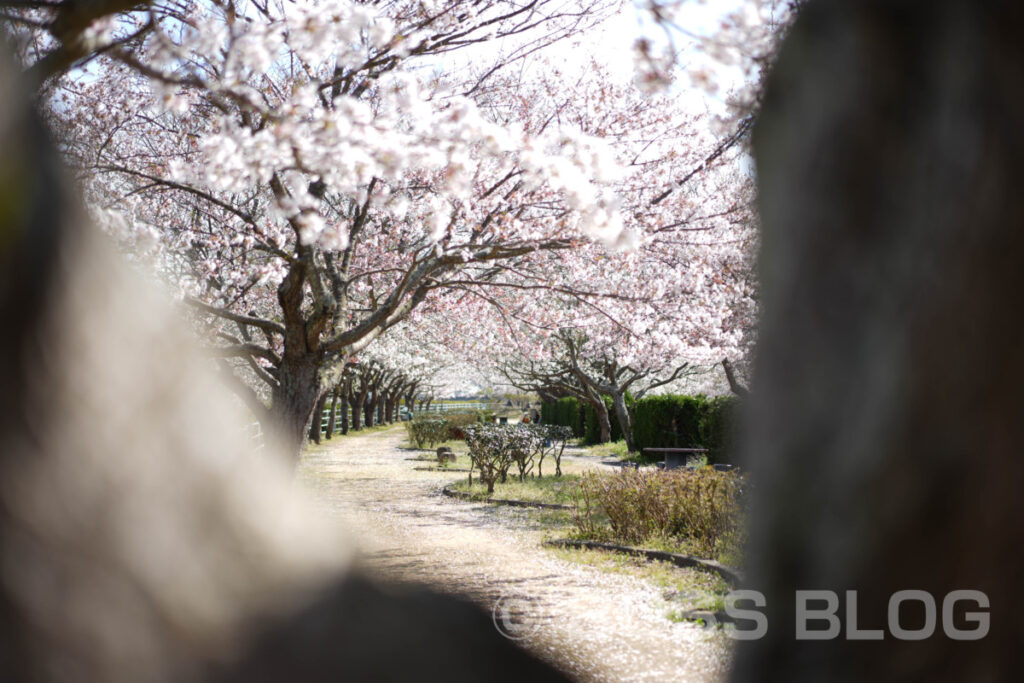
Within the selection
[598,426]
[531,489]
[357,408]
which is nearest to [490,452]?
[531,489]

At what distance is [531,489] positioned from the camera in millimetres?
13102

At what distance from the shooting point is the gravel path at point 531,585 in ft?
14.9

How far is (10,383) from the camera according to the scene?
0.97 m

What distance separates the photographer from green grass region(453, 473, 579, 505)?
1191 cm

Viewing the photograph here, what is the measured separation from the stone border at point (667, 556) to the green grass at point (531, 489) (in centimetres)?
298

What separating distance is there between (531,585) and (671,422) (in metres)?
14.2

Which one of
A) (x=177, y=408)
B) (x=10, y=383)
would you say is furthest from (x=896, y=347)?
(x=10, y=383)

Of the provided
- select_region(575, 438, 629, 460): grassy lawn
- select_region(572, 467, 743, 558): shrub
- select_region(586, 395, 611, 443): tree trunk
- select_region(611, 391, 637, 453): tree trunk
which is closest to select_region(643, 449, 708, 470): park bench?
select_region(575, 438, 629, 460): grassy lawn

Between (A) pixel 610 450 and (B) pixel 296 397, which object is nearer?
(B) pixel 296 397

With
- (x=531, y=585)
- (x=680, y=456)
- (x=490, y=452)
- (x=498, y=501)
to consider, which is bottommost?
(x=498, y=501)

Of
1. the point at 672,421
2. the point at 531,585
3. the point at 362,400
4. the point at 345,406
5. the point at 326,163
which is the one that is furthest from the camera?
the point at 362,400

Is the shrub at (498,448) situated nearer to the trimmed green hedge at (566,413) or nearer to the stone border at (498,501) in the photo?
the stone border at (498,501)

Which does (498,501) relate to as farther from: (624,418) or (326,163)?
(624,418)

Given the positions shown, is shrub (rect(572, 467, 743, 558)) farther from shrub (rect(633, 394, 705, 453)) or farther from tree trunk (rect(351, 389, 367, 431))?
tree trunk (rect(351, 389, 367, 431))
